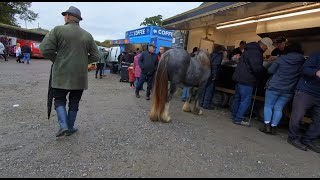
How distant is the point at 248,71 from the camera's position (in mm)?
5477

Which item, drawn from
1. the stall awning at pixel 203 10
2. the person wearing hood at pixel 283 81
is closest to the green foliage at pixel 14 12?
the stall awning at pixel 203 10

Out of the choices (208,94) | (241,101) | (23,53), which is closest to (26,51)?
(23,53)

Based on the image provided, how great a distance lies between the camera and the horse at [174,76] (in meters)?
5.20

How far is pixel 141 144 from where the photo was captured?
3.90 metres

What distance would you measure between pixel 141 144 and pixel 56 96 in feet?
5.03

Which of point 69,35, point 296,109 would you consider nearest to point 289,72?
point 296,109

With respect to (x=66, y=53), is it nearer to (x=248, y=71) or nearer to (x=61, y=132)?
(x=61, y=132)

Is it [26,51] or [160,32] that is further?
[26,51]

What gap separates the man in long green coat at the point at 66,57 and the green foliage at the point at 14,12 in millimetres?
32279

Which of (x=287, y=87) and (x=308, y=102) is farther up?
(x=287, y=87)

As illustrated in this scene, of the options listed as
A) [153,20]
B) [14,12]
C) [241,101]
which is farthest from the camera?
[153,20]

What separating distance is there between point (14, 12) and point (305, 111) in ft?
122

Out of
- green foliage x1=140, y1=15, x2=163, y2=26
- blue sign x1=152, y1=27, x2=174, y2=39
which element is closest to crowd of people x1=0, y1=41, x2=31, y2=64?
blue sign x1=152, y1=27, x2=174, y2=39

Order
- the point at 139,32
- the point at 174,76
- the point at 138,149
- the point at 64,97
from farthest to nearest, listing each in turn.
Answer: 1. the point at 139,32
2. the point at 174,76
3. the point at 64,97
4. the point at 138,149
